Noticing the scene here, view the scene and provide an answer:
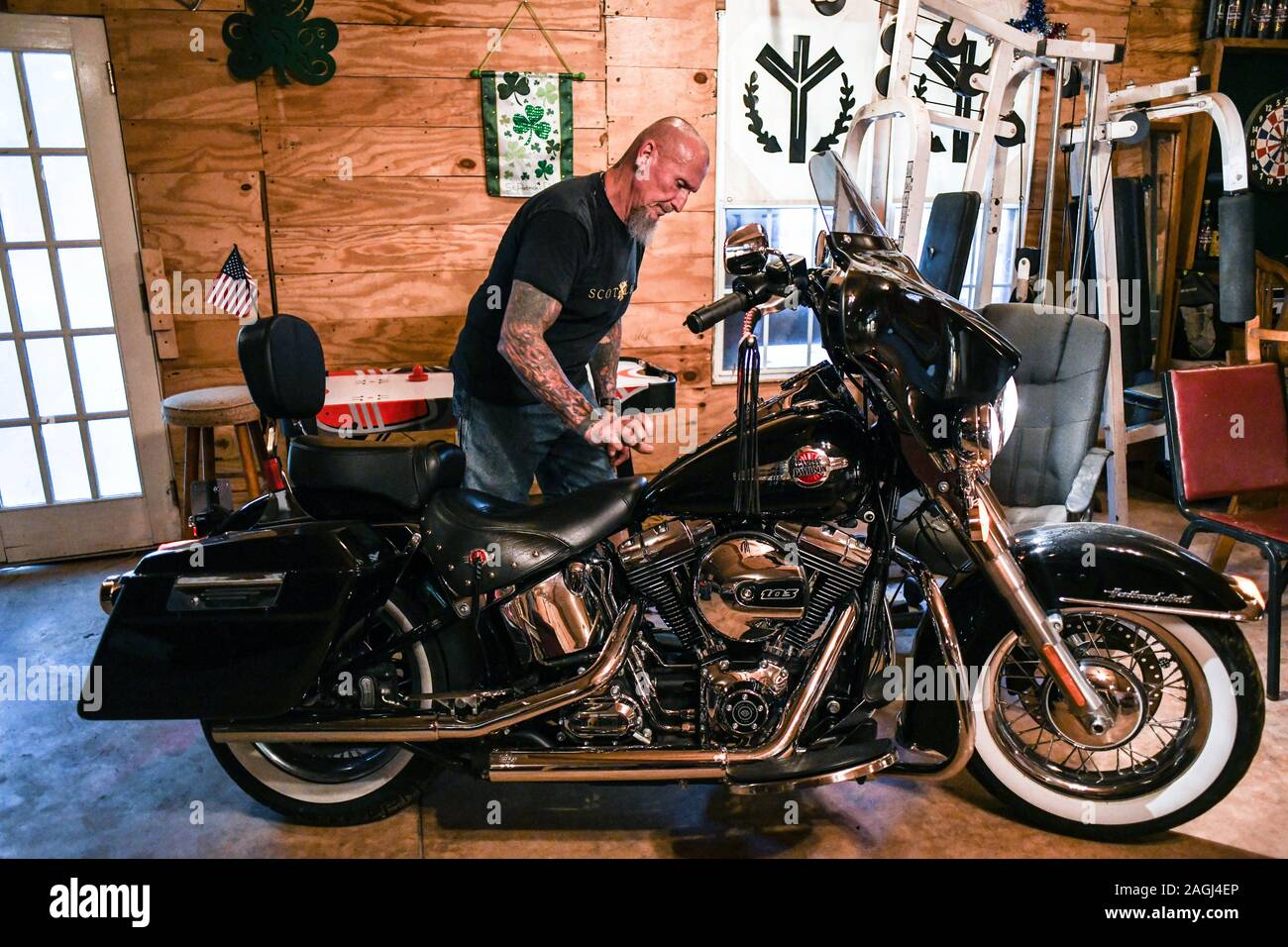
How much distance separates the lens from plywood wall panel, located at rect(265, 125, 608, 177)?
12.0 feet

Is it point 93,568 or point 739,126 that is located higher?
point 739,126

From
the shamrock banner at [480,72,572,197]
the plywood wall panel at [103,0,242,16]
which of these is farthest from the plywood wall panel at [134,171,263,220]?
the shamrock banner at [480,72,572,197]

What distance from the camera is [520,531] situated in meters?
1.73

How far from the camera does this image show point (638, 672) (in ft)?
5.92

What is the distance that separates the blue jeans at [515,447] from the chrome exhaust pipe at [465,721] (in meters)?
0.84

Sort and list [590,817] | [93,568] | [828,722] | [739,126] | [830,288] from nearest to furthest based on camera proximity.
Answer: [830,288] → [828,722] → [590,817] → [93,568] → [739,126]

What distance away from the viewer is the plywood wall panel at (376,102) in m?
3.61

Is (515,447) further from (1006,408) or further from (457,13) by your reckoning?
(457,13)

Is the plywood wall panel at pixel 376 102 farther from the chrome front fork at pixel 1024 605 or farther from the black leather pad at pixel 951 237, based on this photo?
the chrome front fork at pixel 1024 605

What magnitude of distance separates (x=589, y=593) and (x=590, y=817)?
0.61 m

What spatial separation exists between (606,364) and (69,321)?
2.54 metres

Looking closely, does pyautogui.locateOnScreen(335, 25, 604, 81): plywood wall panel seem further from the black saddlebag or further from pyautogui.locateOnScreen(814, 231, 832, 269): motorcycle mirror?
the black saddlebag
